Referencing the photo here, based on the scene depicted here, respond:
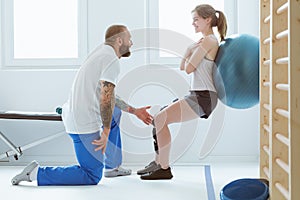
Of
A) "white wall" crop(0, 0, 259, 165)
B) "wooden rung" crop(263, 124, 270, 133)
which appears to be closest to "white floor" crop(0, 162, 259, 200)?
"wooden rung" crop(263, 124, 270, 133)

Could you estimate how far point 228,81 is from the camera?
11.5 ft

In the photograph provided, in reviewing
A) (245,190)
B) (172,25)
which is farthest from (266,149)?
(172,25)

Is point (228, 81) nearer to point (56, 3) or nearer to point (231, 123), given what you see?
point (231, 123)

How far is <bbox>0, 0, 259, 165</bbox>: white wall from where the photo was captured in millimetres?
5121

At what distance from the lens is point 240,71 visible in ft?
11.3

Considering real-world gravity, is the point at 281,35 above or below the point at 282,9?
below

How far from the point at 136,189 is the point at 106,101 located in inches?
25.7

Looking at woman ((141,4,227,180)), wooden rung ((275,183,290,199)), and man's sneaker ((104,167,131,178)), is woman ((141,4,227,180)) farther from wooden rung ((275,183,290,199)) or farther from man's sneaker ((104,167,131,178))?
wooden rung ((275,183,290,199))

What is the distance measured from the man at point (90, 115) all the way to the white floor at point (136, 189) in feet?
0.28

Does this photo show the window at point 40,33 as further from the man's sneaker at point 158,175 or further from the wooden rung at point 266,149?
the wooden rung at point 266,149

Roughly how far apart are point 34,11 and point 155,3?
1242mm

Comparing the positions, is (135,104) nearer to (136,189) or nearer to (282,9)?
(136,189)

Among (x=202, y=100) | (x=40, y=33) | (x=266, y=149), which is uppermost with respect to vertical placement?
(x=40, y=33)
